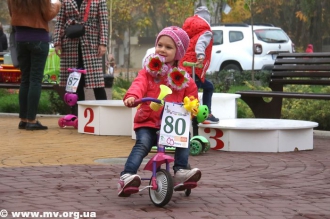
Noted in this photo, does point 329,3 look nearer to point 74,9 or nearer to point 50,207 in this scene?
point 74,9

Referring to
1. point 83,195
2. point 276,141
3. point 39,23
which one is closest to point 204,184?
point 83,195

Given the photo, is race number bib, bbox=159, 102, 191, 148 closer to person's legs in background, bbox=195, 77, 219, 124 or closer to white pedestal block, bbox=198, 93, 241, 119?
person's legs in background, bbox=195, 77, 219, 124

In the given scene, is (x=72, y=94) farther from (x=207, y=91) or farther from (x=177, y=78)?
(x=177, y=78)

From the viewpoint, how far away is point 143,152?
6.20 m

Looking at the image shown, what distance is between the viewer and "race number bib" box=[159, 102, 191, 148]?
602 centimetres

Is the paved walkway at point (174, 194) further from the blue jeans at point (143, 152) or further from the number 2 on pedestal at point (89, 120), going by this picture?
the number 2 on pedestal at point (89, 120)

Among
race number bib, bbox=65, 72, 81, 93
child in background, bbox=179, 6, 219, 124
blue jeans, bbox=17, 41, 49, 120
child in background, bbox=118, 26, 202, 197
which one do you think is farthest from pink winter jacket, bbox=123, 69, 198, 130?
race number bib, bbox=65, 72, 81, 93

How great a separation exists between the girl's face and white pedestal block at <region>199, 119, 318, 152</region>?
2.78m

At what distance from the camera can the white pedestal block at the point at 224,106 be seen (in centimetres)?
1067

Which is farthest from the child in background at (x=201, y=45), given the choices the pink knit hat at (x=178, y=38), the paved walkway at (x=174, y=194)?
the pink knit hat at (x=178, y=38)

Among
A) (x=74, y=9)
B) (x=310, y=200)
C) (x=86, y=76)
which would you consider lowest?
(x=310, y=200)

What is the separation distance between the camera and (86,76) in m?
11.2

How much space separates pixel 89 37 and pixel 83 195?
5.09 meters

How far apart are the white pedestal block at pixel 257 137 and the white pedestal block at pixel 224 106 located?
4.56 ft
